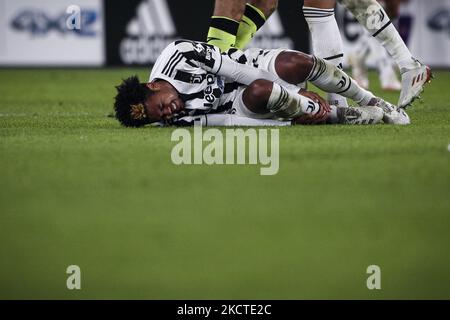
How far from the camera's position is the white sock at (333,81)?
731 cm

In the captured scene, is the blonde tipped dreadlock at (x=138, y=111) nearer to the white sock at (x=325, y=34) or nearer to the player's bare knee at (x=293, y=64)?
the player's bare knee at (x=293, y=64)

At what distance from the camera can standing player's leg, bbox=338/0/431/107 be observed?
7.68m

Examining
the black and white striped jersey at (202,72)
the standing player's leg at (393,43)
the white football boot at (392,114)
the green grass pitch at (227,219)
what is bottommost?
the green grass pitch at (227,219)

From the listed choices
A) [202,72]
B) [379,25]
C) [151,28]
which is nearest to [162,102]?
[202,72]

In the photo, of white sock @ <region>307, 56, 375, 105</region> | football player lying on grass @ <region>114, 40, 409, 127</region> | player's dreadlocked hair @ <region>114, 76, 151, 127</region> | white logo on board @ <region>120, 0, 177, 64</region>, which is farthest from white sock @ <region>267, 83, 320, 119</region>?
white logo on board @ <region>120, 0, 177, 64</region>

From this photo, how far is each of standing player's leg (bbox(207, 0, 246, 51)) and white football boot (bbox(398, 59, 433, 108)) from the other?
1.29 meters

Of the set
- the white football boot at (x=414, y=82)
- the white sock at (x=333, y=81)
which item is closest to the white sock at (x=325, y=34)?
the white sock at (x=333, y=81)

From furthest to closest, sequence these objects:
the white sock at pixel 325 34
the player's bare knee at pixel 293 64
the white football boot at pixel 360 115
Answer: the white sock at pixel 325 34 < the white football boot at pixel 360 115 < the player's bare knee at pixel 293 64

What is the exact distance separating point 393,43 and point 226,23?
123 centimetres

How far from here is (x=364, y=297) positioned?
3.57m

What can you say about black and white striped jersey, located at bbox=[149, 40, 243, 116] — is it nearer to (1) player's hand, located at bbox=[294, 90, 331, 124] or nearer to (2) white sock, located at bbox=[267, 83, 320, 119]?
(2) white sock, located at bbox=[267, 83, 320, 119]

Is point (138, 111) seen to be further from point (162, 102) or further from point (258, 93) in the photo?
point (258, 93)

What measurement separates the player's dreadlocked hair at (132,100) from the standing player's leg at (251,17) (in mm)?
1353
